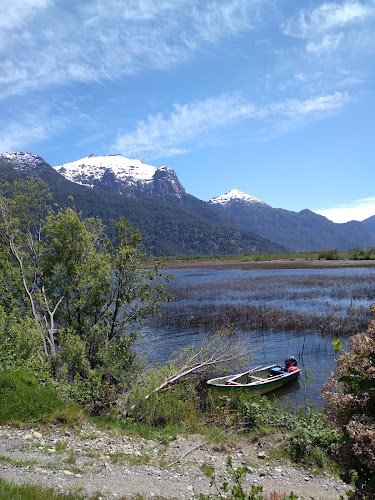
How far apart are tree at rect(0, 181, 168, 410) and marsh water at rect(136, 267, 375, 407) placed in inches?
100

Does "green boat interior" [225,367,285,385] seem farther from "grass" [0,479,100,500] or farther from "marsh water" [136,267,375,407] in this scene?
"grass" [0,479,100,500]

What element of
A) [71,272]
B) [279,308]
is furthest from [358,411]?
[279,308]

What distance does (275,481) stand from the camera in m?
7.80

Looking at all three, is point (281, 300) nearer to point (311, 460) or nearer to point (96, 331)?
point (96, 331)

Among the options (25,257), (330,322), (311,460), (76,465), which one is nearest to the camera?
(76,465)

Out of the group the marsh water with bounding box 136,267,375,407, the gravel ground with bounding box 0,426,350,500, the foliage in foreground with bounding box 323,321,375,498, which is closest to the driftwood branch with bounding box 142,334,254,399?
the marsh water with bounding box 136,267,375,407

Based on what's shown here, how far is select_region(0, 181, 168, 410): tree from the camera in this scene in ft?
52.9

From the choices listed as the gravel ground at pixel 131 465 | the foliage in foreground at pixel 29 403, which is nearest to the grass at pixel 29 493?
the gravel ground at pixel 131 465

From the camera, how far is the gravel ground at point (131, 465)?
22.2 ft

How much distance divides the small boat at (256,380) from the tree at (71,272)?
433 centimetres

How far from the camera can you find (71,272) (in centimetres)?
1670

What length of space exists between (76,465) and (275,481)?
4047mm

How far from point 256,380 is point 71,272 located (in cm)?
1031

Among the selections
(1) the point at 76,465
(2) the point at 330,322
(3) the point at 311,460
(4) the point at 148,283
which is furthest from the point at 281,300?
(1) the point at 76,465
